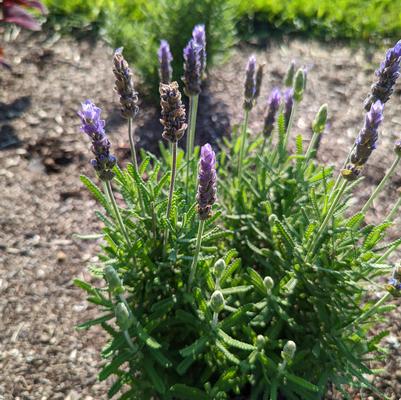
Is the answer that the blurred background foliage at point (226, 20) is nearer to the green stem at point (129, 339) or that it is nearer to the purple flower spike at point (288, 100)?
the purple flower spike at point (288, 100)

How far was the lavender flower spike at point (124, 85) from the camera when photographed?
183 cm

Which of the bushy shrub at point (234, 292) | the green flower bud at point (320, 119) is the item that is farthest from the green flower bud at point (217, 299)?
the green flower bud at point (320, 119)

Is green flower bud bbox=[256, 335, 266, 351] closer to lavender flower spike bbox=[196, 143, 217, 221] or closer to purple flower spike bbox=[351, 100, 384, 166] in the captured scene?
lavender flower spike bbox=[196, 143, 217, 221]

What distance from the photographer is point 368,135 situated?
67.2 inches

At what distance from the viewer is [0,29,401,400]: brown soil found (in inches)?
105

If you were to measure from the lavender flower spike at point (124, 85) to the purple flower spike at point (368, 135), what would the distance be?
0.93 metres

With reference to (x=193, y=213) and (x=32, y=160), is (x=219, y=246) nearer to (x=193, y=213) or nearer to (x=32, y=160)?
(x=193, y=213)

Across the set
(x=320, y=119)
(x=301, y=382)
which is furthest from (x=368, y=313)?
(x=320, y=119)

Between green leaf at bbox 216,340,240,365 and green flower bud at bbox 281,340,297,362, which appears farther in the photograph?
green leaf at bbox 216,340,240,365

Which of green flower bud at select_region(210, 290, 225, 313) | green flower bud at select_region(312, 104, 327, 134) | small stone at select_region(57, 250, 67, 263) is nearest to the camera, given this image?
green flower bud at select_region(210, 290, 225, 313)

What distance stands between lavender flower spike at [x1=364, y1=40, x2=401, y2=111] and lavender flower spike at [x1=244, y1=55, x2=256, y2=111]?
2.12ft

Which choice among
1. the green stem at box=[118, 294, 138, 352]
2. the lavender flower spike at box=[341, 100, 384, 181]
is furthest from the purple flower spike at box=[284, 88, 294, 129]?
the green stem at box=[118, 294, 138, 352]

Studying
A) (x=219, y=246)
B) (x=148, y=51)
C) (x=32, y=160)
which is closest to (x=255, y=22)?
(x=148, y=51)

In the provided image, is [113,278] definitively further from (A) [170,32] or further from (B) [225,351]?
(A) [170,32]
